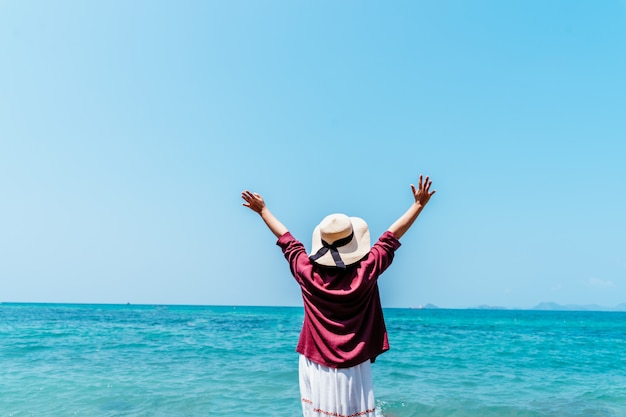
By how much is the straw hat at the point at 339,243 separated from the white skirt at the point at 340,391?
515mm

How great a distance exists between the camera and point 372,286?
2.53 meters

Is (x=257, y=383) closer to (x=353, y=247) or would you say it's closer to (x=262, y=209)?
(x=262, y=209)

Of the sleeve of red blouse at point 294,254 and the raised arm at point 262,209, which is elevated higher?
the raised arm at point 262,209

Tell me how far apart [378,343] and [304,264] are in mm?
536

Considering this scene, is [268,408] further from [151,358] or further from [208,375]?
[151,358]

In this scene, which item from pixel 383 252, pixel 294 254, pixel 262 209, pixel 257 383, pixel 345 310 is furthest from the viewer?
pixel 257 383

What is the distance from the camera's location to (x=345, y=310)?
2.50 meters

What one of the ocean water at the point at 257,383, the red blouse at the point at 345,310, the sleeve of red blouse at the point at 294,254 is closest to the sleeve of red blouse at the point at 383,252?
the red blouse at the point at 345,310

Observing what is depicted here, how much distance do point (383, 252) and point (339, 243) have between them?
225 mm

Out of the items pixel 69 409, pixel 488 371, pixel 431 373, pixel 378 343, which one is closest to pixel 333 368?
pixel 378 343

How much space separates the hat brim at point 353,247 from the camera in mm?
2557

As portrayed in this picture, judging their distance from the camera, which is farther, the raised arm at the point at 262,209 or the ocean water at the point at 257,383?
the ocean water at the point at 257,383

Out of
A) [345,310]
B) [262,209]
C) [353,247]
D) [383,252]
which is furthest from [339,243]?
[262,209]

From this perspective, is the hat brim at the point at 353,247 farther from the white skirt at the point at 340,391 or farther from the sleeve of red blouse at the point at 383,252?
the white skirt at the point at 340,391
